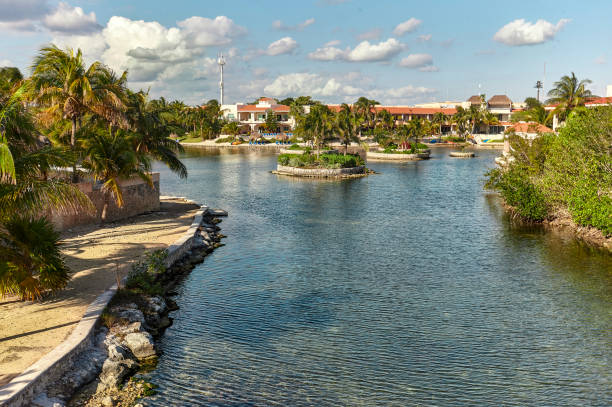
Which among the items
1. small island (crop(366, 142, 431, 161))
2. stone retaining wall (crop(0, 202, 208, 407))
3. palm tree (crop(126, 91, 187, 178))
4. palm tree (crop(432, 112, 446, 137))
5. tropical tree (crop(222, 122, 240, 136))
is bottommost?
stone retaining wall (crop(0, 202, 208, 407))

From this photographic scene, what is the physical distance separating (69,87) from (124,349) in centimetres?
1633

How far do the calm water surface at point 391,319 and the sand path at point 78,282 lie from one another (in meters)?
2.95

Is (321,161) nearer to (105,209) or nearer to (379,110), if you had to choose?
(105,209)

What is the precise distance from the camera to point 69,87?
26.2m

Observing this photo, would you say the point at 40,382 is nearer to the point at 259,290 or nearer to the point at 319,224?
the point at 259,290

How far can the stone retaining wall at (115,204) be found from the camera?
2725 cm

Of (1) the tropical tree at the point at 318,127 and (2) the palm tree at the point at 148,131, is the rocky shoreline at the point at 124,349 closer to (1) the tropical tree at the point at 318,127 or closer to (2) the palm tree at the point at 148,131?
(2) the palm tree at the point at 148,131

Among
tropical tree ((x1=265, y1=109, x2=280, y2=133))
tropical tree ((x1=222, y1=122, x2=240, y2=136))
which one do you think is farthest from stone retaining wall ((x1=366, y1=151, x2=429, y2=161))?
tropical tree ((x1=265, y1=109, x2=280, y2=133))

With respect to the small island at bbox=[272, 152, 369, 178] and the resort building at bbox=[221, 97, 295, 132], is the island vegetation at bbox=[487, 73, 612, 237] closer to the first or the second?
the small island at bbox=[272, 152, 369, 178]

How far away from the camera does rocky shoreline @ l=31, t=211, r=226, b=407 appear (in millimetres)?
12961

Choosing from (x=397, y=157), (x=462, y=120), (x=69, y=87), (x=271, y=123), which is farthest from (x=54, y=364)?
(x=462, y=120)

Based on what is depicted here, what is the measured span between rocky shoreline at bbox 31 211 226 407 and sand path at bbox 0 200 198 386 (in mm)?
888

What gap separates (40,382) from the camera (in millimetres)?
12195

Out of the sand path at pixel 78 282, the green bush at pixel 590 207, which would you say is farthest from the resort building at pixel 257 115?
the green bush at pixel 590 207
